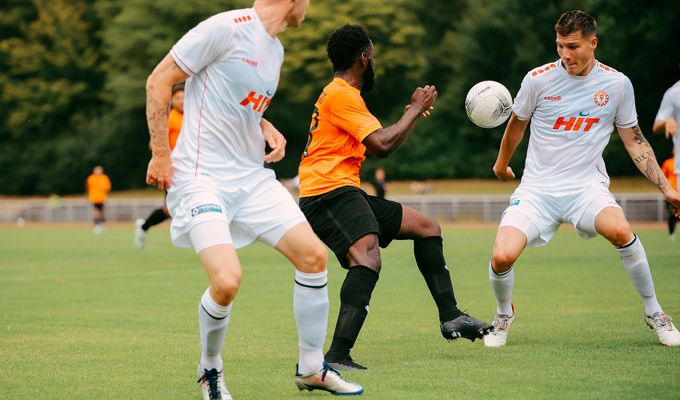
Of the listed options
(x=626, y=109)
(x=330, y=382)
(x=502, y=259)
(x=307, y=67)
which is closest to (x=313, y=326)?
(x=330, y=382)

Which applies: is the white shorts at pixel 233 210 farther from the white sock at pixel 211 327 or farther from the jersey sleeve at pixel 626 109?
the jersey sleeve at pixel 626 109

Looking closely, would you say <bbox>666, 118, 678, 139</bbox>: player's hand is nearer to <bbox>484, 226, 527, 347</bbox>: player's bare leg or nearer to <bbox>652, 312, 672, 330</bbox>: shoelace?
<bbox>652, 312, 672, 330</bbox>: shoelace

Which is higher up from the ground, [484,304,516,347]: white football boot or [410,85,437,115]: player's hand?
[410,85,437,115]: player's hand

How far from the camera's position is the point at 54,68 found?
66.2 metres

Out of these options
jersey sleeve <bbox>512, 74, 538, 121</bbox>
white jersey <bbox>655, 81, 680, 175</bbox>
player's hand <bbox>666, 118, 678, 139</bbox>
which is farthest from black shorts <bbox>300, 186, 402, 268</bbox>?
white jersey <bbox>655, 81, 680, 175</bbox>

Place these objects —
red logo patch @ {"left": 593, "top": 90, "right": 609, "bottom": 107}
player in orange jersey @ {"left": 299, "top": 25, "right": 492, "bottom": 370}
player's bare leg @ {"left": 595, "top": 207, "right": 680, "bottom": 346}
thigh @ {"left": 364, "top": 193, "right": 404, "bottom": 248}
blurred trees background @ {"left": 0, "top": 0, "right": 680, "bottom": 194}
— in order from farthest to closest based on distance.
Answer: blurred trees background @ {"left": 0, "top": 0, "right": 680, "bottom": 194}, red logo patch @ {"left": 593, "top": 90, "right": 609, "bottom": 107}, player's bare leg @ {"left": 595, "top": 207, "right": 680, "bottom": 346}, thigh @ {"left": 364, "top": 193, "right": 404, "bottom": 248}, player in orange jersey @ {"left": 299, "top": 25, "right": 492, "bottom": 370}

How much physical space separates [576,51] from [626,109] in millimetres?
668

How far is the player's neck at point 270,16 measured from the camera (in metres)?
6.51

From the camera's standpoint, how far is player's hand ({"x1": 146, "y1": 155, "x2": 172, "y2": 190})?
621 centimetres

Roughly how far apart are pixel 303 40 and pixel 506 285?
50.6 m

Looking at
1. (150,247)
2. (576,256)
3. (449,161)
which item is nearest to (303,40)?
(449,161)

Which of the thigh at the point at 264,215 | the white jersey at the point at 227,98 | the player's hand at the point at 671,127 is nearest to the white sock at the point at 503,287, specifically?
the thigh at the point at 264,215

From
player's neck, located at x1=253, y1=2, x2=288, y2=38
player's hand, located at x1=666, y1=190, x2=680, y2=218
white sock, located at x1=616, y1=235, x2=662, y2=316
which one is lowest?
white sock, located at x1=616, y1=235, x2=662, y2=316

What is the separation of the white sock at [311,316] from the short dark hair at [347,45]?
206 cm
